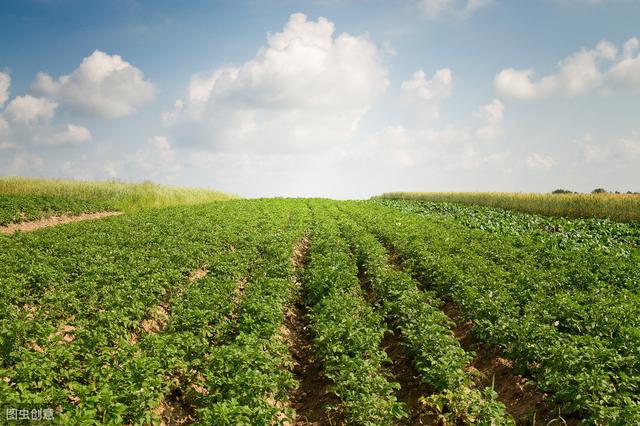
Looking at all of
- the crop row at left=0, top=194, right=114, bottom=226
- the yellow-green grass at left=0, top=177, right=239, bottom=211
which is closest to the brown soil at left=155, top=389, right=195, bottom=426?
the crop row at left=0, top=194, right=114, bottom=226

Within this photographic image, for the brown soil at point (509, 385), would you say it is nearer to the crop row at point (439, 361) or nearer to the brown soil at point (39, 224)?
the crop row at point (439, 361)

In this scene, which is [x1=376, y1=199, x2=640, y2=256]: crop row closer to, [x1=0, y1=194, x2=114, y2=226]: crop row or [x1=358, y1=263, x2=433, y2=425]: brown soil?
[x1=358, y1=263, x2=433, y2=425]: brown soil

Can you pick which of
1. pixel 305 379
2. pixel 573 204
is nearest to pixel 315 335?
pixel 305 379

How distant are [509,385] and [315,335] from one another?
14.4 feet

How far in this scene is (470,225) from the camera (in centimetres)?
2634

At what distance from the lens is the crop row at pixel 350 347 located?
5984 millimetres

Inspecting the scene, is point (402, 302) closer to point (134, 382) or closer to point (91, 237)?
point (134, 382)

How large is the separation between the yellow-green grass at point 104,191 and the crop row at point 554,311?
87.2 ft

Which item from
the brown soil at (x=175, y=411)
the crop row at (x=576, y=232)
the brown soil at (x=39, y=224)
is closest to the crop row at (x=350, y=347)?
the brown soil at (x=175, y=411)

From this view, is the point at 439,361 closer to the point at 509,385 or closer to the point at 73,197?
the point at 509,385

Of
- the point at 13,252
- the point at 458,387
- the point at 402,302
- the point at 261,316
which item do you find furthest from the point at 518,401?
the point at 13,252

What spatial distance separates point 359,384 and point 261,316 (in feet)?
10.2

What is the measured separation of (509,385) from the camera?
7.93m

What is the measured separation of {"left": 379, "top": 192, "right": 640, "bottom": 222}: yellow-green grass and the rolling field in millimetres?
14229
